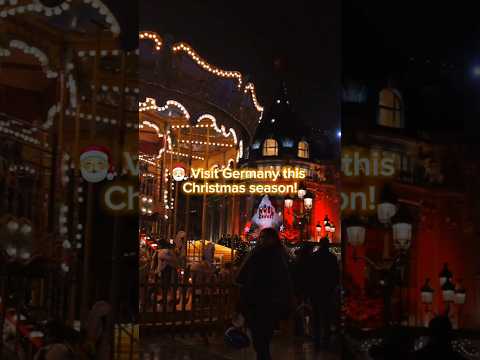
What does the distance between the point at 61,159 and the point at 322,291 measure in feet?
6.26

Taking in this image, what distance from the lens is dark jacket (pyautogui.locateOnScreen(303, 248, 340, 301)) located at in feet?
13.2

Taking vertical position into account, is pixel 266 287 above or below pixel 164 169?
below

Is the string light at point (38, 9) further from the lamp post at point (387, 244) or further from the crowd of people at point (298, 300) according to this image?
the lamp post at point (387, 244)

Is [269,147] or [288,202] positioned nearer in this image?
[288,202]

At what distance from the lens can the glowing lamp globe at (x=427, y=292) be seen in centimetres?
403

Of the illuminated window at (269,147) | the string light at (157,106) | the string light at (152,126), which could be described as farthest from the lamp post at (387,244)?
the string light at (152,126)

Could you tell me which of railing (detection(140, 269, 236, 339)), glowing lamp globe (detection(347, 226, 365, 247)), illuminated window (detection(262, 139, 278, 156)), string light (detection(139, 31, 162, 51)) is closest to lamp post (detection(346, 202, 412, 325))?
glowing lamp globe (detection(347, 226, 365, 247))

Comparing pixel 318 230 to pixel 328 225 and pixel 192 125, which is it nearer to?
pixel 328 225

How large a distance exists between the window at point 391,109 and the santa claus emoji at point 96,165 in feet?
5.95

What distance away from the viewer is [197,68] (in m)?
4.33

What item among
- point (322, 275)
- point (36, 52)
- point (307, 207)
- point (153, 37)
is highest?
point (153, 37)

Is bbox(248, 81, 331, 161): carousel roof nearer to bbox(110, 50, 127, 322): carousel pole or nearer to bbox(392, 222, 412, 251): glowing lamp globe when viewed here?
bbox(392, 222, 412, 251): glowing lamp globe

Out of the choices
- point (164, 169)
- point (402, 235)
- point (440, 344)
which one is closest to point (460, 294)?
point (440, 344)

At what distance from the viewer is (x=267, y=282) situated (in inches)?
161
